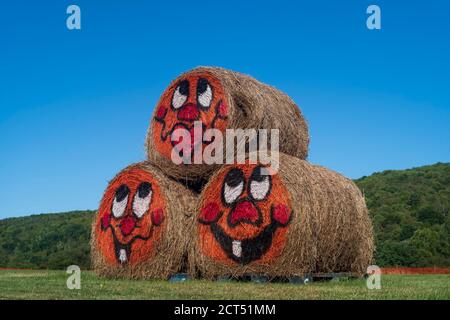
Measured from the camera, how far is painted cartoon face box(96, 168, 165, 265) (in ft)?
45.2

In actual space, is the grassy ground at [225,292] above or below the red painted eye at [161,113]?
below

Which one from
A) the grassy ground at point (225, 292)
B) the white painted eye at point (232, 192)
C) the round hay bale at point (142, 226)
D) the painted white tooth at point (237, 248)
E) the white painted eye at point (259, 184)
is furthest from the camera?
the round hay bale at point (142, 226)

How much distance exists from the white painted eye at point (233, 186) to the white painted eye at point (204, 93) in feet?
6.73

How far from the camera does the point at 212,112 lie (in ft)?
46.2

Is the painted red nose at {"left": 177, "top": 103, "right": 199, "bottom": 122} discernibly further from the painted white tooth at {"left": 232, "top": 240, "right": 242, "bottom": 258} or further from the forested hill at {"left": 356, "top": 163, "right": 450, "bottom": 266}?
the forested hill at {"left": 356, "top": 163, "right": 450, "bottom": 266}

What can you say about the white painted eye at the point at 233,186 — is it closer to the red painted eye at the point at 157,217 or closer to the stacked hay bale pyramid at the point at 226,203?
the stacked hay bale pyramid at the point at 226,203

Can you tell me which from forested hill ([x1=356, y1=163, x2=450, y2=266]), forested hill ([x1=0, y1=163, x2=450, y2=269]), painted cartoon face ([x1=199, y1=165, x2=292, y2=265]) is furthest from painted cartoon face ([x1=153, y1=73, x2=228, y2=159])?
forested hill ([x1=356, y1=163, x2=450, y2=266])

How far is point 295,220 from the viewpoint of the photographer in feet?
38.6

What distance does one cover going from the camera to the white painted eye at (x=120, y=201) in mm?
14555

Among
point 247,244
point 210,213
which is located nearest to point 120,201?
point 210,213

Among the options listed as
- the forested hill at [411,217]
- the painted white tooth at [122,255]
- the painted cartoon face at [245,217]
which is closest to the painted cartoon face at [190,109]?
the painted cartoon face at [245,217]

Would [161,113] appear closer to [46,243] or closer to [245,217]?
[245,217]

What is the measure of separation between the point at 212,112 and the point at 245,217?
9.12ft

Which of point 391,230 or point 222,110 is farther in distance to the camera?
point 391,230
